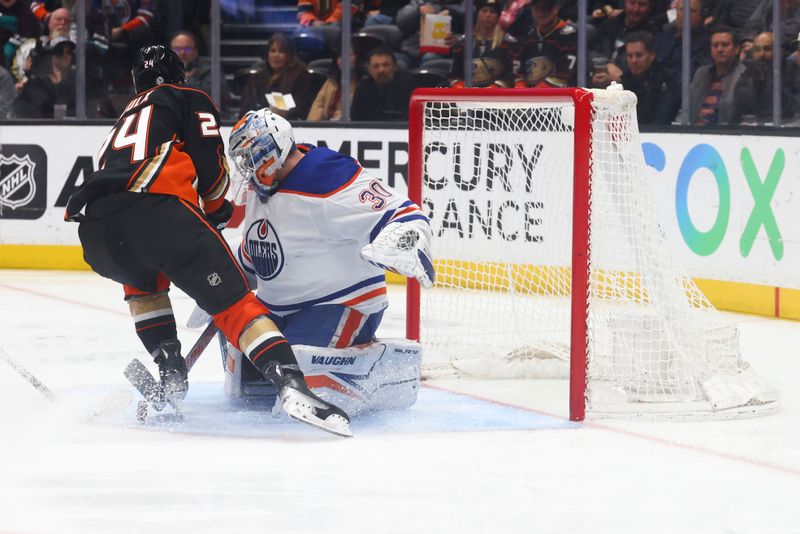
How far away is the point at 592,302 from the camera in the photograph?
12.1 ft

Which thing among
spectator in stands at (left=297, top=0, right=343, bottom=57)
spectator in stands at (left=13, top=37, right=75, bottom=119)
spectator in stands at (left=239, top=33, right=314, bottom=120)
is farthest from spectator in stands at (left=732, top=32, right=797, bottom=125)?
spectator in stands at (left=13, top=37, right=75, bottom=119)

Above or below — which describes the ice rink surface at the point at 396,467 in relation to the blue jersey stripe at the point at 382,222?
below

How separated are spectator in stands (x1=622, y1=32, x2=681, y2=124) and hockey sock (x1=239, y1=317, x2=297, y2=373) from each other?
3.27 metres

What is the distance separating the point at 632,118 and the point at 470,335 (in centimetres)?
118

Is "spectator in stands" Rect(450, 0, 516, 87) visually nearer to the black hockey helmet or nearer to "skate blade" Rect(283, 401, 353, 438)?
the black hockey helmet

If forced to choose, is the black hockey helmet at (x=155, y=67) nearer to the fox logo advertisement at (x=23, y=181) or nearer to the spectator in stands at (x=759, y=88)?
the spectator in stands at (x=759, y=88)

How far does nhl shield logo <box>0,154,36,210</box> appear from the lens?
721cm

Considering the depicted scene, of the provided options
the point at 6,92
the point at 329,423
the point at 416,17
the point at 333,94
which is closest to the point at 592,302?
the point at 329,423

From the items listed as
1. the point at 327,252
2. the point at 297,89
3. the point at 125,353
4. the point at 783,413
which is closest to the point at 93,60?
the point at 297,89

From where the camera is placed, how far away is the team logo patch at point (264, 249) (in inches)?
139

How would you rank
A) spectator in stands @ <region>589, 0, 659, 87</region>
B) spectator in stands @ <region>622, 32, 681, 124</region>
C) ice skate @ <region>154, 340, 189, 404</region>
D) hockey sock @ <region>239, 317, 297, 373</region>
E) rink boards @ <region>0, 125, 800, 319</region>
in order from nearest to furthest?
hockey sock @ <region>239, 317, 297, 373</region> < ice skate @ <region>154, 340, 189, 404</region> < rink boards @ <region>0, 125, 800, 319</region> < spectator in stands @ <region>622, 32, 681, 124</region> < spectator in stands @ <region>589, 0, 659, 87</region>

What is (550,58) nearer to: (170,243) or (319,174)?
(319,174)

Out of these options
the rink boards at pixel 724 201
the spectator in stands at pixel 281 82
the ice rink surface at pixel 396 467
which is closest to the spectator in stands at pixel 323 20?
the spectator in stands at pixel 281 82

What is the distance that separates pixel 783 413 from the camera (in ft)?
12.2
